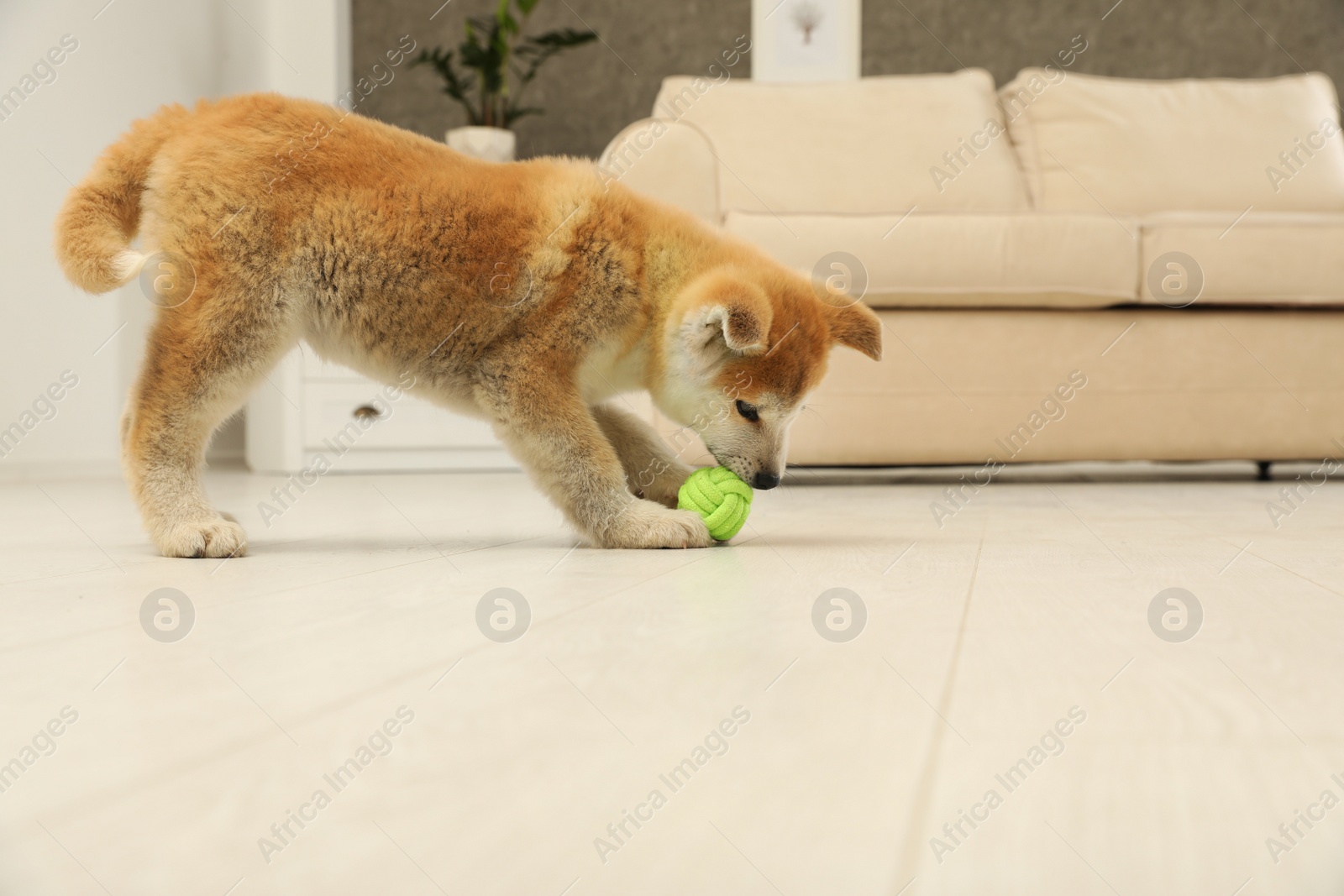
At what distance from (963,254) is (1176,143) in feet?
5.73

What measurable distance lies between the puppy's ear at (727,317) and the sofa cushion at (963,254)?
1.24 m

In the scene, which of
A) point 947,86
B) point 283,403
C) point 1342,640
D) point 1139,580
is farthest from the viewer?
point 947,86

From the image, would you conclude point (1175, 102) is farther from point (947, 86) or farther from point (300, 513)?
point (300, 513)

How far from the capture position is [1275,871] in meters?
0.55

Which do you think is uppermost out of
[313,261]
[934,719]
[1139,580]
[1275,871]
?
[1275,871]

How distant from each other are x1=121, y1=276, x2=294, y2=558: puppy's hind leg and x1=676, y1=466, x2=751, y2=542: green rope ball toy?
74 cm

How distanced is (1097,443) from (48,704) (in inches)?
112

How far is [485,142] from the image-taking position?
166 inches

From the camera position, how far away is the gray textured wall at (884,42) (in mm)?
4941

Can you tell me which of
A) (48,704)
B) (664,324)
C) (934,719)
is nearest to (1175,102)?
(664,324)

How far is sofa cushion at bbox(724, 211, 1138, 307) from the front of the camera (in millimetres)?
2979

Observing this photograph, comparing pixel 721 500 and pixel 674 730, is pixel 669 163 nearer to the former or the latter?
pixel 721 500

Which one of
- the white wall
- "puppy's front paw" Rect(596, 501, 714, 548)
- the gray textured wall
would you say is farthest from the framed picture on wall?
"puppy's front paw" Rect(596, 501, 714, 548)

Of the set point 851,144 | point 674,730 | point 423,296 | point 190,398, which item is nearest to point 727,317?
point 423,296
